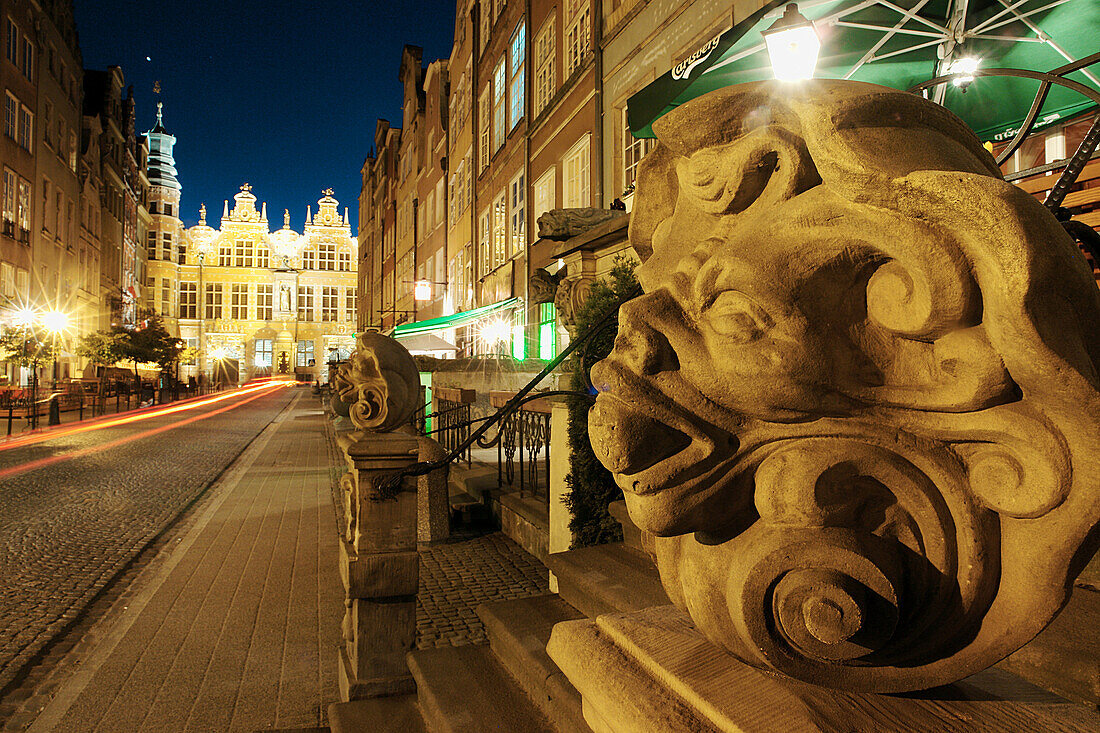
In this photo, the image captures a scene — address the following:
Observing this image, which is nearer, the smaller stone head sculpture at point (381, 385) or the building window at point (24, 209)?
the smaller stone head sculpture at point (381, 385)

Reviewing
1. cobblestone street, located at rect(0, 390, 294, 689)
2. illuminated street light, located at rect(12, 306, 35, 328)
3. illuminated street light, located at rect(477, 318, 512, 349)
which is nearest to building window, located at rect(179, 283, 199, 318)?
illuminated street light, located at rect(12, 306, 35, 328)

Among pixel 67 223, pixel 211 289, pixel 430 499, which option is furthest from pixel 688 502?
pixel 211 289

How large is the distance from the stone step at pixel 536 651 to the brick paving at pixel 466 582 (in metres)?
1.38

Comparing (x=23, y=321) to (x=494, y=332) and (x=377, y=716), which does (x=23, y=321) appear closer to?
(x=494, y=332)

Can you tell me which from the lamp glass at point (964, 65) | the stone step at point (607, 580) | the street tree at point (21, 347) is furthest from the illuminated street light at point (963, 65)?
the street tree at point (21, 347)

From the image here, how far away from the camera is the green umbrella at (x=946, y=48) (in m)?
4.36

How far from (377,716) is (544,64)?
15.1 metres

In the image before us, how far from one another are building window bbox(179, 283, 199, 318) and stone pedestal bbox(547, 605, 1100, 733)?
2605 inches

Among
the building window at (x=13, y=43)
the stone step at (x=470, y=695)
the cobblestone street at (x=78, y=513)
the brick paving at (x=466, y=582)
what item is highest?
the building window at (x=13, y=43)

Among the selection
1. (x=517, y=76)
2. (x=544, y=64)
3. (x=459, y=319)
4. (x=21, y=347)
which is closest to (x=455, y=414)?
(x=544, y=64)

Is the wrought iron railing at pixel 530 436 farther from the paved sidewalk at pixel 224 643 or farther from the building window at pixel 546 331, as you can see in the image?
the building window at pixel 546 331

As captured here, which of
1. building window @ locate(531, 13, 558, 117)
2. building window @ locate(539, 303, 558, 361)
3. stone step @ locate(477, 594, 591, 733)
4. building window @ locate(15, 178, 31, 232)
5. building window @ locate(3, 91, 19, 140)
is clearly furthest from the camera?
building window @ locate(15, 178, 31, 232)

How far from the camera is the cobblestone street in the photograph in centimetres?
427

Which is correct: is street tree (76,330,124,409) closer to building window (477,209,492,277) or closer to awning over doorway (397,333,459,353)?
awning over doorway (397,333,459,353)
